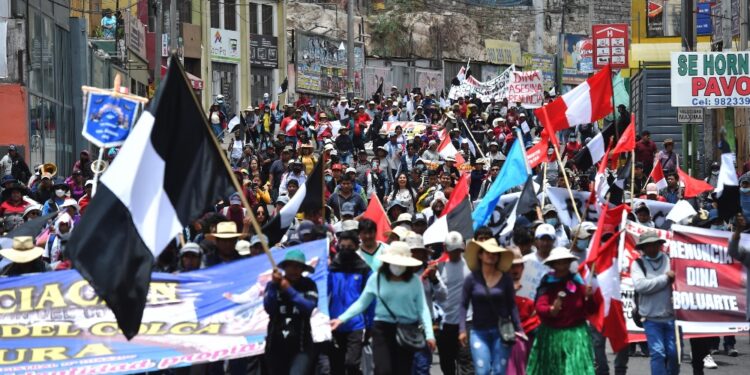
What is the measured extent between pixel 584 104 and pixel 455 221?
11.2 feet

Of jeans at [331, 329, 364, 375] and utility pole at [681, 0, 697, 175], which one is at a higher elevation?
utility pole at [681, 0, 697, 175]

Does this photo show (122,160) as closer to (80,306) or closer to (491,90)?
(80,306)

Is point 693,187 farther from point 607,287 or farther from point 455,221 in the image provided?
point 607,287

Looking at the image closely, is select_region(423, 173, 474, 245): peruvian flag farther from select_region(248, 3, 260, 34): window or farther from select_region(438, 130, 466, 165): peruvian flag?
select_region(248, 3, 260, 34): window

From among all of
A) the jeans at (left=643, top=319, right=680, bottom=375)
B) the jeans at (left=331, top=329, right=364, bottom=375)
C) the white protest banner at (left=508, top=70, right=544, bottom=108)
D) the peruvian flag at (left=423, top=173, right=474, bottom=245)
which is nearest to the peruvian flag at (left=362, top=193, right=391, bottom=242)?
the peruvian flag at (left=423, top=173, right=474, bottom=245)

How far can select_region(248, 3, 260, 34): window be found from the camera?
2576 inches

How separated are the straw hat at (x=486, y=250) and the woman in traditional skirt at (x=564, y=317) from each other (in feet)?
1.19

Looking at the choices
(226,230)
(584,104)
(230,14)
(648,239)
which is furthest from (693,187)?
(230,14)

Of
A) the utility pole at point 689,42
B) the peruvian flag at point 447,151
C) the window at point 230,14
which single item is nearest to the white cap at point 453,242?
the peruvian flag at point 447,151

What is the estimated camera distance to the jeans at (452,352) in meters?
13.0

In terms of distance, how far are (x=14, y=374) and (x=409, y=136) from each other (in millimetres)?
25284

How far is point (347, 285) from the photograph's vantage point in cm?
1254

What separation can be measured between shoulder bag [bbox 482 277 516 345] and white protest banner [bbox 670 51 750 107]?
17.3 meters

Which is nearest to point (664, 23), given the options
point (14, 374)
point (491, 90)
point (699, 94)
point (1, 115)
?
point (491, 90)
